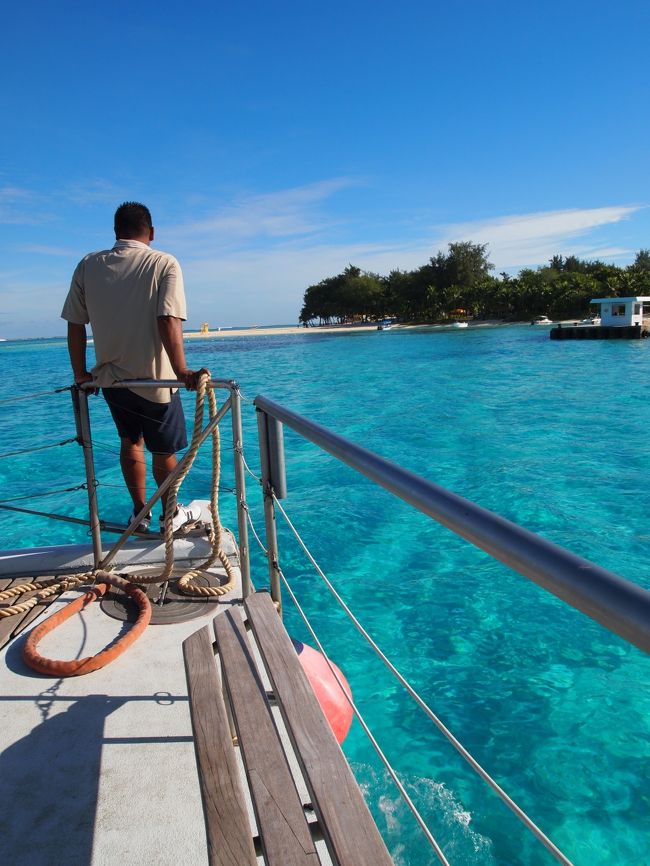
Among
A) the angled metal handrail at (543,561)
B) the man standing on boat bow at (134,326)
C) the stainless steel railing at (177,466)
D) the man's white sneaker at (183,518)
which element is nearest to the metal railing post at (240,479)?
the stainless steel railing at (177,466)

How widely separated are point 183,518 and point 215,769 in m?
2.44

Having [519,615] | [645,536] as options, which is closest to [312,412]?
[645,536]

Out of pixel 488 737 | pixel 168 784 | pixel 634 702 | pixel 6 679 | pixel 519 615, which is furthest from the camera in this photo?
pixel 519 615

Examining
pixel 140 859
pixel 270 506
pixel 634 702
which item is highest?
pixel 270 506

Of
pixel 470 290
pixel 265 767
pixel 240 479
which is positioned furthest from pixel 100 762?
pixel 470 290

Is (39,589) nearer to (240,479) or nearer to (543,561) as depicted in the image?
(240,479)

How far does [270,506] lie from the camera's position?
2387mm

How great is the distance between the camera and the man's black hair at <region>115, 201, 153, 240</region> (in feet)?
10.4

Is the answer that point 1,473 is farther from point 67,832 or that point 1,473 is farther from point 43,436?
point 67,832

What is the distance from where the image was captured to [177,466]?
114 inches

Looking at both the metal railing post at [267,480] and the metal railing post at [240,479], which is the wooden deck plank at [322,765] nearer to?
the metal railing post at [267,480]

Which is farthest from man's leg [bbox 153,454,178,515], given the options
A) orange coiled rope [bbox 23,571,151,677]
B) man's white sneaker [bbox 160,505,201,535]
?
orange coiled rope [bbox 23,571,151,677]

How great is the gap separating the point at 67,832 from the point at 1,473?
9397 millimetres

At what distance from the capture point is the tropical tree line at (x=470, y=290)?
63719 mm
